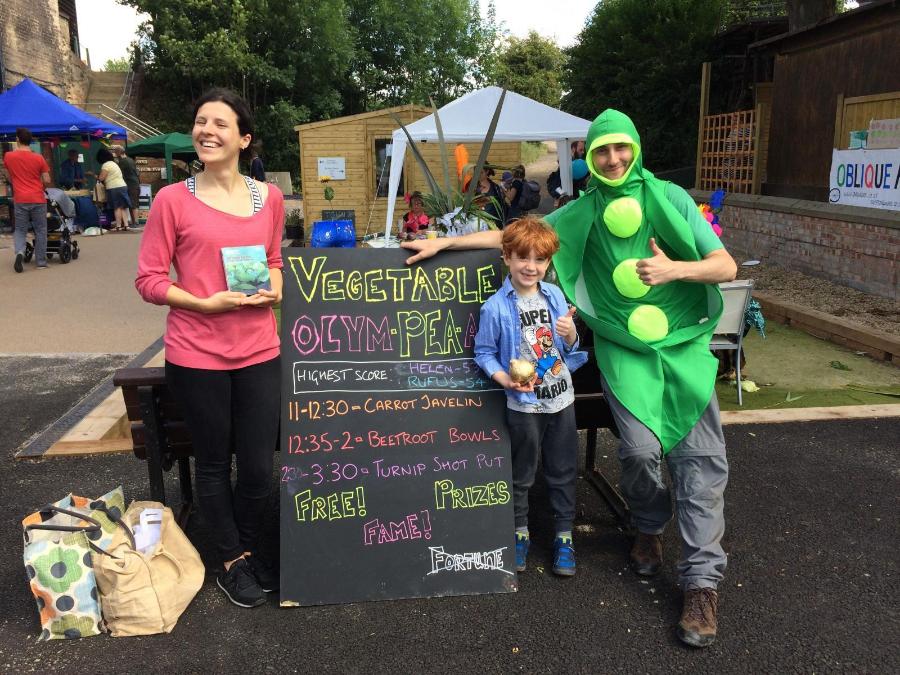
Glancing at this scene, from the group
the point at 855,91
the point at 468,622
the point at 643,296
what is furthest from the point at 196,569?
the point at 855,91

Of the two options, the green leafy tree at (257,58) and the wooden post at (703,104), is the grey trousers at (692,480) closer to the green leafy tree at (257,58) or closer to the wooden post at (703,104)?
the wooden post at (703,104)

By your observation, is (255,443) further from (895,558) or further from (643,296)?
(895,558)

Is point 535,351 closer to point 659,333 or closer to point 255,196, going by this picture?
point 659,333

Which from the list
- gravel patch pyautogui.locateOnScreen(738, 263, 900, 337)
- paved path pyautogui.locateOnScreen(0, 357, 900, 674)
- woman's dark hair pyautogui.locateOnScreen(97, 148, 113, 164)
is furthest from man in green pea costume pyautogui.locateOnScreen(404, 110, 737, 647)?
woman's dark hair pyautogui.locateOnScreen(97, 148, 113, 164)

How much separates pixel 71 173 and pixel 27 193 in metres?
8.00

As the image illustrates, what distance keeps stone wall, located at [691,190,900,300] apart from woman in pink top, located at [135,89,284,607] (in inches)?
308

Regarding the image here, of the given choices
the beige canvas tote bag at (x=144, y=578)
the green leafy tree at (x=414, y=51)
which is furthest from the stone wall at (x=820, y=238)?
the green leafy tree at (x=414, y=51)

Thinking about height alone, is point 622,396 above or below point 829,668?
above

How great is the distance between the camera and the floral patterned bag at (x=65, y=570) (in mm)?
2691

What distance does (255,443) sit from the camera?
288 cm

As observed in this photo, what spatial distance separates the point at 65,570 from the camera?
269 centimetres

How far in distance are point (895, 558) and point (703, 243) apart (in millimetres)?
1692

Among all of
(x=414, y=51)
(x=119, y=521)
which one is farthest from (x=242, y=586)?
(x=414, y=51)

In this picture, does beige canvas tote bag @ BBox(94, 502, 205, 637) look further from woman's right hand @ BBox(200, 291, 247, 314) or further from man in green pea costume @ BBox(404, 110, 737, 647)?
man in green pea costume @ BBox(404, 110, 737, 647)
